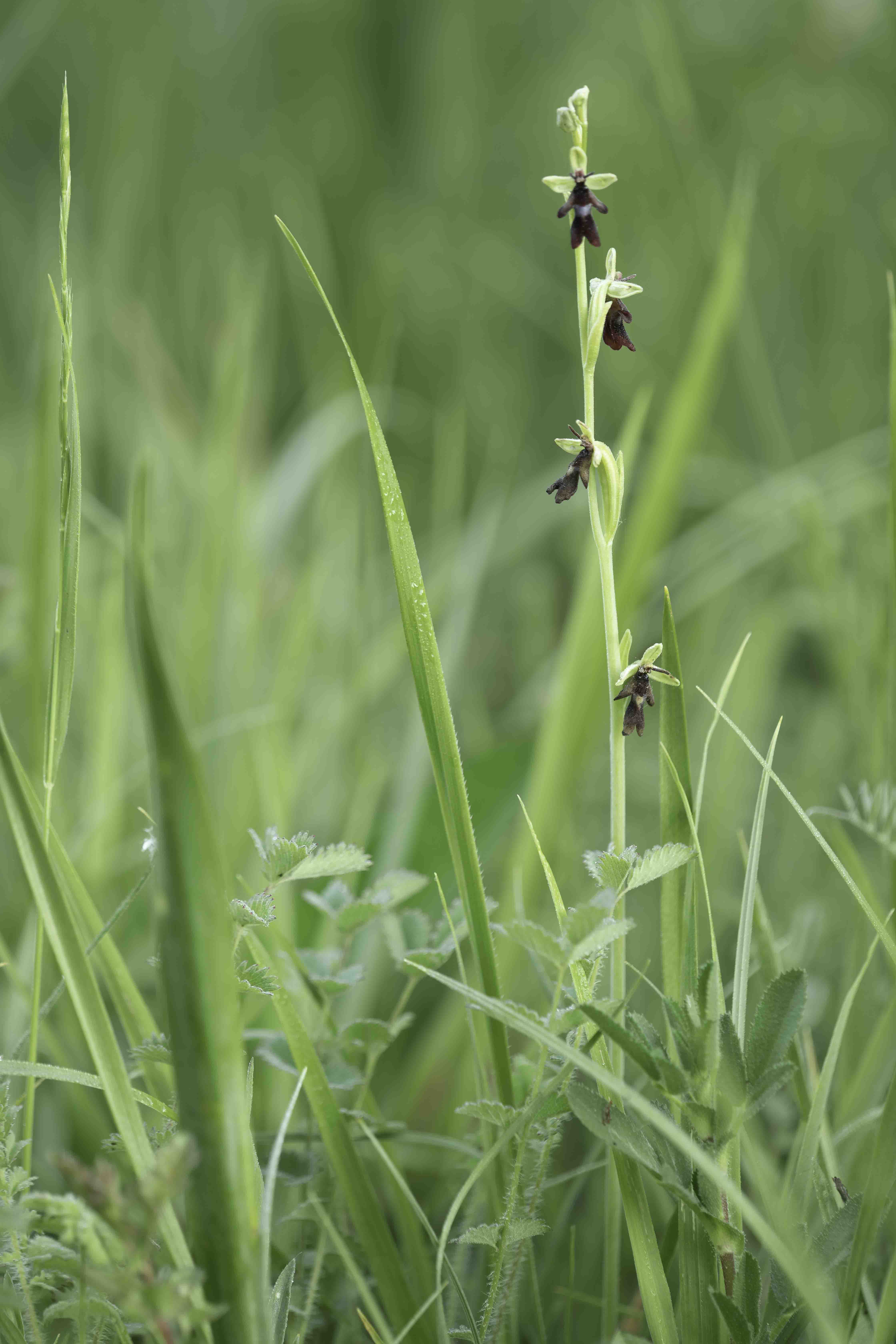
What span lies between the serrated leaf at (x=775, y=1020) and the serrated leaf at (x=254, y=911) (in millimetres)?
387

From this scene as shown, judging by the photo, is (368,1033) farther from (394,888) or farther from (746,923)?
(746,923)

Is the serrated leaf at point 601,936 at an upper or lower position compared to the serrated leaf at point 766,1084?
upper

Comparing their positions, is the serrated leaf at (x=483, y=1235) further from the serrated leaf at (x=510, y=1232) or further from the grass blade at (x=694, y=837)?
the grass blade at (x=694, y=837)

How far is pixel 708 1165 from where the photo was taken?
23.7 inches

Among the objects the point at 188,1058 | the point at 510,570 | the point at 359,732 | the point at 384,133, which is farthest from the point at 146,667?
the point at 384,133

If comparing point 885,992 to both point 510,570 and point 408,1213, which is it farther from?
point 510,570

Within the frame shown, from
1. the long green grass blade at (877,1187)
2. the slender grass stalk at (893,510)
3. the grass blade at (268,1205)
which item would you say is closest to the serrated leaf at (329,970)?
the grass blade at (268,1205)

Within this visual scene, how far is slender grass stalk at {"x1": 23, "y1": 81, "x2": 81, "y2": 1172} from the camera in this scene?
2.58 feet

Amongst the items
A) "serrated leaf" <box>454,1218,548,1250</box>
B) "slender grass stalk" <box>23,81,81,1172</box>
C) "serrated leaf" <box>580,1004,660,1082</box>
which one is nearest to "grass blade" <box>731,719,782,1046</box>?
"serrated leaf" <box>580,1004,660,1082</box>

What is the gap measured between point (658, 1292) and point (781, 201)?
3.79 meters

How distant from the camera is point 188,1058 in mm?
591

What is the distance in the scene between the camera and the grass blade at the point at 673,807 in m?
0.90

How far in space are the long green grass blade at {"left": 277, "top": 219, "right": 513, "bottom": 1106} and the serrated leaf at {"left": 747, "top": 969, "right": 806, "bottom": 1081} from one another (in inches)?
8.0

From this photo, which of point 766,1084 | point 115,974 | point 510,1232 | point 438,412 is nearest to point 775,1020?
point 766,1084
